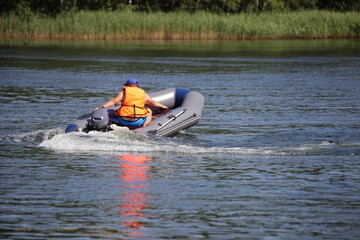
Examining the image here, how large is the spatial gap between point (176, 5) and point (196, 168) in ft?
149

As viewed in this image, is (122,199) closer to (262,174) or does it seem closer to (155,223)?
(155,223)

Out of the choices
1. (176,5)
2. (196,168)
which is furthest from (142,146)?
(176,5)

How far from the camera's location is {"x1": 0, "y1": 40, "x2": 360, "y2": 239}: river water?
6.21m

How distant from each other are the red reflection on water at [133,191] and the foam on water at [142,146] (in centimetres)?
52

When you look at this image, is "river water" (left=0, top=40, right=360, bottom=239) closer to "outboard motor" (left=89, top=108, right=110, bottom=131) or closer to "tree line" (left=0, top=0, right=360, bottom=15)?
"outboard motor" (left=89, top=108, right=110, bottom=131)

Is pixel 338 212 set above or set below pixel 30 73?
above

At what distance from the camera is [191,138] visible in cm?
1130

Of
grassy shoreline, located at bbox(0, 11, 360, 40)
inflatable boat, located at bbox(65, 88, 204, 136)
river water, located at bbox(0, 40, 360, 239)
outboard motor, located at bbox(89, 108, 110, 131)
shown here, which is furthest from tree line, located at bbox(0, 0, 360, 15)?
outboard motor, located at bbox(89, 108, 110, 131)

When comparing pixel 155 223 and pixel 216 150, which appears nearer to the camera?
pixel 155 223

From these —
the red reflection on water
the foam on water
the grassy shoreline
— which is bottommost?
the grassy shoreline

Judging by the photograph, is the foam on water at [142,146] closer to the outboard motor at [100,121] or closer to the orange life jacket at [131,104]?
the outboard motor at [100,121]

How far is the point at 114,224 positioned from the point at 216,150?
12.6 ft

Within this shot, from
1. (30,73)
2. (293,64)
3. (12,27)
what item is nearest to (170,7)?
(12,27)

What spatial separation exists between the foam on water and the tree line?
34.5 m
